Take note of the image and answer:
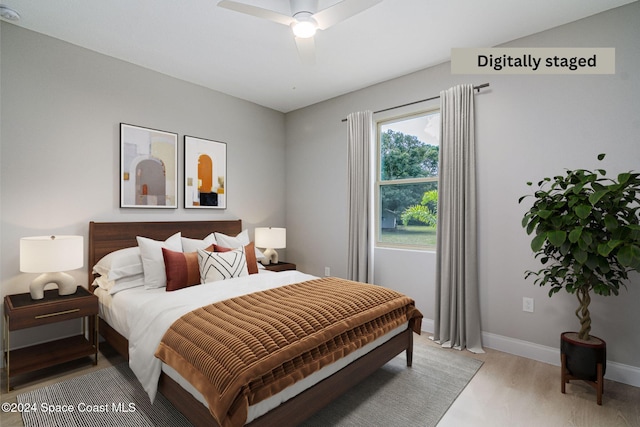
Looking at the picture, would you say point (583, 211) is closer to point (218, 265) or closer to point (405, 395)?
point (405, 395)

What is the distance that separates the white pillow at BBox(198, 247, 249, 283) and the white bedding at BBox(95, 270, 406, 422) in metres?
0.10

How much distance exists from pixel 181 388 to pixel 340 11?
2410mm

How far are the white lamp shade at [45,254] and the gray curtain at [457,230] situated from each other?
3.25 metres

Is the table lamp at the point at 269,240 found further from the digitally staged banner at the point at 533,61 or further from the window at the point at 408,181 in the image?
the digitally staged banner at the point at 533,61

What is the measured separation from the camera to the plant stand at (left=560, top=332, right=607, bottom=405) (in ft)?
7.11

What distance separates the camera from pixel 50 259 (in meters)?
2.41

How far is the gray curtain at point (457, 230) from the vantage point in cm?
303

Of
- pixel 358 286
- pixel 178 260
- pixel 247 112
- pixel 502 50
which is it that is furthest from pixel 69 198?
pixel 502 50

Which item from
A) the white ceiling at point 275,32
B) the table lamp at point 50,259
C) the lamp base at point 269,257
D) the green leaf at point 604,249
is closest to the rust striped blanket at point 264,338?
the table lamp at point 50,259

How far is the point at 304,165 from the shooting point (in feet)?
15.3

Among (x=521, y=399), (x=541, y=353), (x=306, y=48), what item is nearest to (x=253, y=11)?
(x=306, y=48)

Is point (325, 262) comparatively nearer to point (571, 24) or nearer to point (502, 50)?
point (502, 50)

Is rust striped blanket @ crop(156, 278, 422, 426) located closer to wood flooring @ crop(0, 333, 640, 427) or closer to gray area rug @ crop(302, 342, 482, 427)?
gray area rug @ crop(302, 342, 482, 427)

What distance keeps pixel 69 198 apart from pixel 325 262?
2.92m
